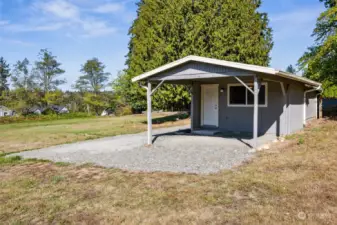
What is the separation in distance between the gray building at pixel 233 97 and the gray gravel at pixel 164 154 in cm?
96

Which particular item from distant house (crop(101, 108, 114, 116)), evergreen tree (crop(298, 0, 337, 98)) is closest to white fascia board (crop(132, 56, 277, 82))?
evergreen tree (crop(298, 0, 337, 98))

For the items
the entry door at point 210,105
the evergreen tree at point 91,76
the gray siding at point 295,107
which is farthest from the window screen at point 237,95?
the evergreen tree at point 91,76

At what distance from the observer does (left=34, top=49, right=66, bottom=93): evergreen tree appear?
136 ft

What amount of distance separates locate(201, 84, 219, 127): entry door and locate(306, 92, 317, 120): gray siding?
5720mm

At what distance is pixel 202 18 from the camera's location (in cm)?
1477

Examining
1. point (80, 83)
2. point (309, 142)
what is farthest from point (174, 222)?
point (80, 83)

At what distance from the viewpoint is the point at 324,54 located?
15.1 m

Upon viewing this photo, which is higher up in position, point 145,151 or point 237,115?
point 237,115

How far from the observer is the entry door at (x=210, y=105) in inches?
448

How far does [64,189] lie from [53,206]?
2.50 feet

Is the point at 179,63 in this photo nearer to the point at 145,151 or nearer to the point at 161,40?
the point at 145,151

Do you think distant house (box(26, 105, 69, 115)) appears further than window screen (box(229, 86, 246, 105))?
Yes

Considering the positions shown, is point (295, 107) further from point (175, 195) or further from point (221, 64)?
point (175, 195)

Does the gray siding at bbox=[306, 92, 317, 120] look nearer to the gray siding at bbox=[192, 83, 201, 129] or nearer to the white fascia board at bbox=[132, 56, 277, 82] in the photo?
the gray siding at bbox=[192, 83, 201, 129]
